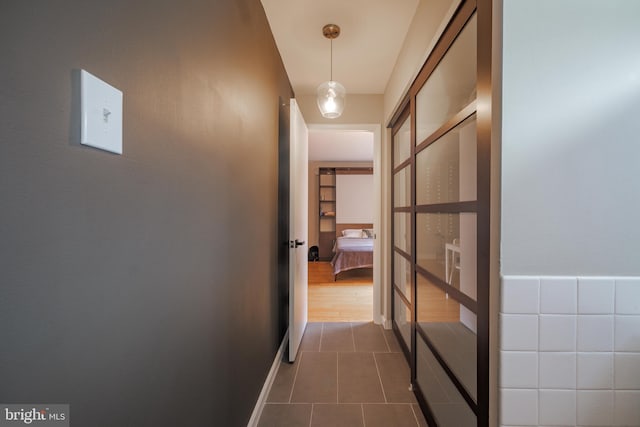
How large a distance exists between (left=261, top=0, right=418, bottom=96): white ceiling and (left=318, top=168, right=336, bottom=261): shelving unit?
446 centimetres

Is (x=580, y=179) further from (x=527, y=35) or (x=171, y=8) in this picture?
(x=171, y=8)

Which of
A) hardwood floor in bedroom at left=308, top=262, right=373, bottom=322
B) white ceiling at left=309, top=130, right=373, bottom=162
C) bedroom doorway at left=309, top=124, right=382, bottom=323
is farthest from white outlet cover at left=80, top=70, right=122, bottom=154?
white ceiling at left=309, top=130, right=373, bottom=162

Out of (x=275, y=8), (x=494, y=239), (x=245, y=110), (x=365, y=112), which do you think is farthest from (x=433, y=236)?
(x=365, y=112)

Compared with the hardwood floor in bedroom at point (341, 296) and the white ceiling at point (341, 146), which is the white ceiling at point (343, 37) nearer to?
the white ceiling at point (341, 146)

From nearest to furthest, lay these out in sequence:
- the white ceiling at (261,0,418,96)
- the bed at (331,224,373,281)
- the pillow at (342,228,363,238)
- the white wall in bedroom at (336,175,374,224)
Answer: the white ceiling at (261,0,418,96)
the bed at (331,224,373,281)
the pillow at (342,228,363,238)
the white wall in bedroom at (336,175,374,224)

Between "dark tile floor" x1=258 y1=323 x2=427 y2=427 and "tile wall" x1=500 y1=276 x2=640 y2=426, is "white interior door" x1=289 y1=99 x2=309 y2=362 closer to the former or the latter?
"dark tile floor" x1=258 y1=323 x2=427 y2=427

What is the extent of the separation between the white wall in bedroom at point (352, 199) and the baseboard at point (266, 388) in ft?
16.3

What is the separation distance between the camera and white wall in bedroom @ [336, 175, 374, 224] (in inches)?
285

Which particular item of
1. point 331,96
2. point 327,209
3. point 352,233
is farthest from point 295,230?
point 327,209

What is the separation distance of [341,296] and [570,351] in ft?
11.3

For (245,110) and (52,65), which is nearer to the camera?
(52,65)

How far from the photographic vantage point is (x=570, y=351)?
872mm

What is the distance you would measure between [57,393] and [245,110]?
1.31 metres

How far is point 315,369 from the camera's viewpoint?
224 centimetres
